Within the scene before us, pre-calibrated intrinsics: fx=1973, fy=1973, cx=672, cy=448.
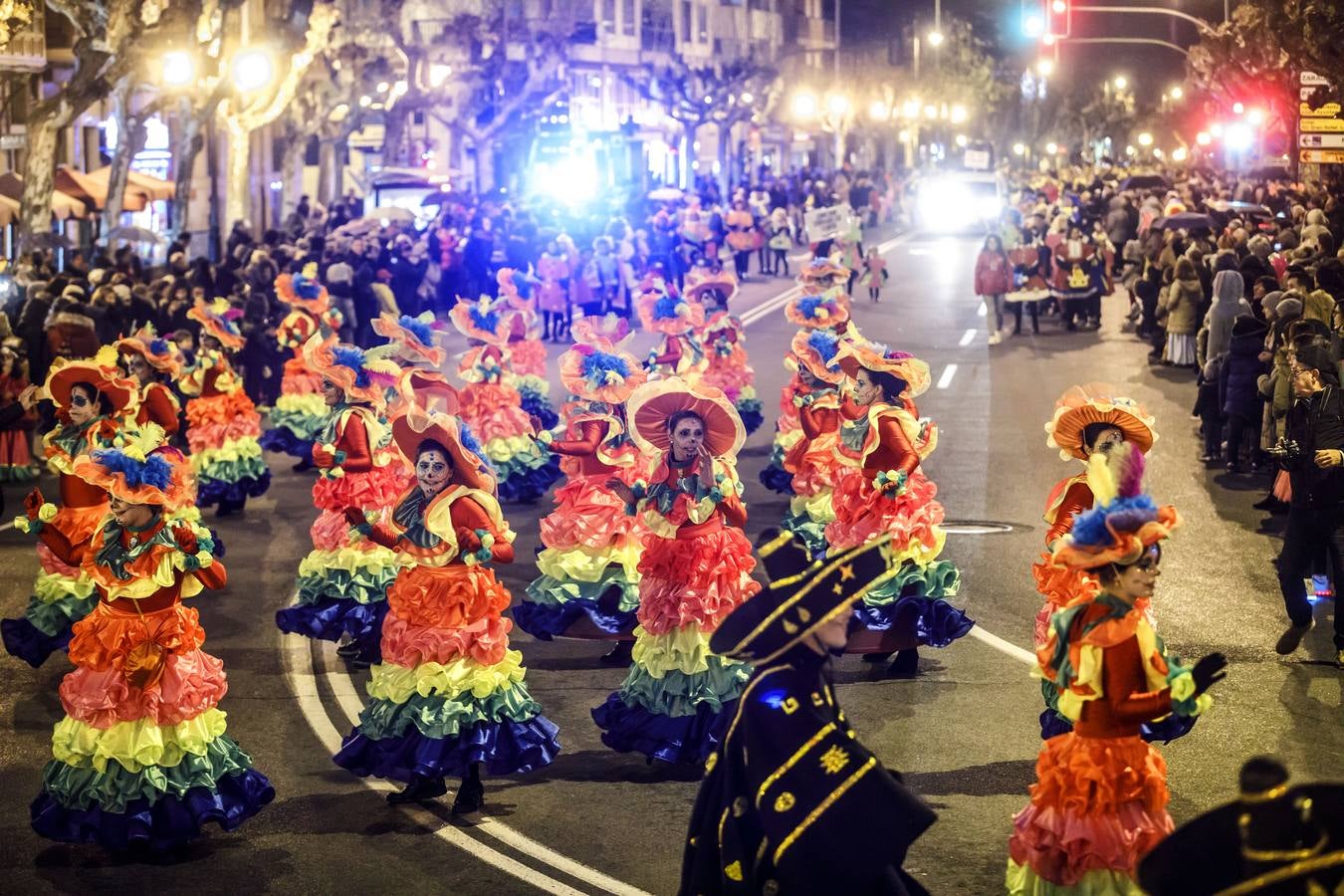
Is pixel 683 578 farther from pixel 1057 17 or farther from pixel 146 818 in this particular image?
pixel 1057 17

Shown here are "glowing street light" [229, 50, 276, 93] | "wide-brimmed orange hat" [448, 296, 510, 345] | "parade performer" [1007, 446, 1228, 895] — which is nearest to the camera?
"parade performer" [1007, 446, 1228, 895]

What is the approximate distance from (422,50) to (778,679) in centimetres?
6320

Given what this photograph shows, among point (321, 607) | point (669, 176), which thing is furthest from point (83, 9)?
point (669, 176)

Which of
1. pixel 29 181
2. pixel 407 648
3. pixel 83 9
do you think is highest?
pixel 83 9

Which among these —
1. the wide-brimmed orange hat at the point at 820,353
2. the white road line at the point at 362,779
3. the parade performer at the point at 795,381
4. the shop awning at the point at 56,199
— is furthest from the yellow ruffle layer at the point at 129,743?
the shop awning at the point at 56,199

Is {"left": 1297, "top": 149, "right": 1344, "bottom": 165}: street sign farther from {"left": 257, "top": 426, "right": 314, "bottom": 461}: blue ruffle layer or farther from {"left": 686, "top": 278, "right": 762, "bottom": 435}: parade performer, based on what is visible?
{"left": 257, "top": 426, "right": 314, "bottom": 461}: blue ruffle layer

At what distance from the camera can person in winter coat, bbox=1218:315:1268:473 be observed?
18.3 meters

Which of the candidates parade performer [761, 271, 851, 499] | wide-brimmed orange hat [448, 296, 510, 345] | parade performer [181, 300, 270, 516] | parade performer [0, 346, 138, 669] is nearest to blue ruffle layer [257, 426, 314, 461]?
parade performer [181, 300, 270, 516]

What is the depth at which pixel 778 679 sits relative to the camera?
22.1ft

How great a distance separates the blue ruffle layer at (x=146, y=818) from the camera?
877 cm

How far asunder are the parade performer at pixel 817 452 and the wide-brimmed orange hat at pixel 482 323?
4020 millimetres

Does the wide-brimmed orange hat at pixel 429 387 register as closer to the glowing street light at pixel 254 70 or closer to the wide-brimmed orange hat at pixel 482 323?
the wide-brimmed orange hat at pixel 482 323

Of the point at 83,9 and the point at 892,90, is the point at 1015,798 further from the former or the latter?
the point at 892,90

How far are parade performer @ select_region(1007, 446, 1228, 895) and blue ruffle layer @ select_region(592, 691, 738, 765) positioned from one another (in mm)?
3026
